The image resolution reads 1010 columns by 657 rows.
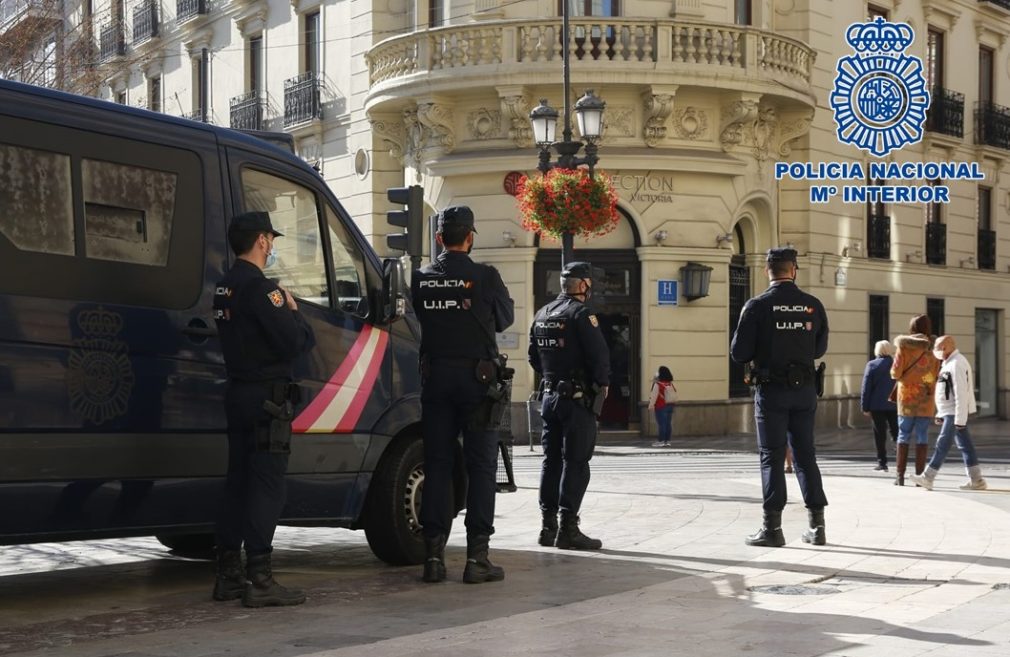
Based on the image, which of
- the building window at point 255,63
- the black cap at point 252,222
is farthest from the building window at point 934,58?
the black cap at point 252,222

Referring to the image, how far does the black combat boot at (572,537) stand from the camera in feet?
32.1

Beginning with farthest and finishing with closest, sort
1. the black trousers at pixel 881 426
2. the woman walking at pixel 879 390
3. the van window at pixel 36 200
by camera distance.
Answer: the black trousers at pixel 881 426 → the woman walking at pixel 879 390 → the van window at pixel 36 200

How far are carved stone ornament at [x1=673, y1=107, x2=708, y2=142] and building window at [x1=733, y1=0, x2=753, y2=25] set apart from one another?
7.64 feet

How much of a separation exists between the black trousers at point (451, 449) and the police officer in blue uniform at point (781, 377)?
2.24m

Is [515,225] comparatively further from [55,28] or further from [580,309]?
[580,309]

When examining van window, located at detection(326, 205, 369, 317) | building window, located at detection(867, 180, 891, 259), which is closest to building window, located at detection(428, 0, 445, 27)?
building window, located at detection(867, 180, 891, 259)

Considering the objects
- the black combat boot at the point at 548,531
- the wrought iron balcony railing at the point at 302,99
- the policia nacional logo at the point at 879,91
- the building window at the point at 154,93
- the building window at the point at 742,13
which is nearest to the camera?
the black combat boot at the point at 548,531

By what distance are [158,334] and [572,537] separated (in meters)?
3.53

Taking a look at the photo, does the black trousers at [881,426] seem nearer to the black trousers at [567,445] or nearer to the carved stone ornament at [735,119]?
the black trousers at [567,445]

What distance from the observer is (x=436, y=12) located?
2698 cm

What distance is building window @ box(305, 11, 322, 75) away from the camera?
29.9 m

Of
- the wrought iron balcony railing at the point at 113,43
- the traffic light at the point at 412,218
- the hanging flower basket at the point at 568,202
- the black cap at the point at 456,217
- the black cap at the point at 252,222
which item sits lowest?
the black cap at the point at 252,222

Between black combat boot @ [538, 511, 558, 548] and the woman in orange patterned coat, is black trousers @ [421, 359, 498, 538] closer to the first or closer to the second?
black combat boot @ [538, 511, 558, 548]

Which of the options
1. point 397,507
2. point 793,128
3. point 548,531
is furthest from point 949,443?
point 793,128
